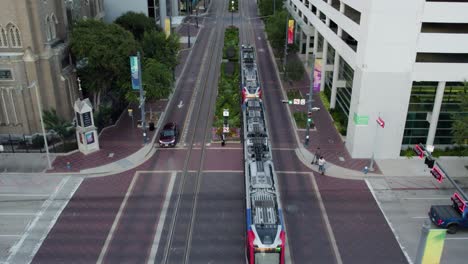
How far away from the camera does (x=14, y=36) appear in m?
41.9

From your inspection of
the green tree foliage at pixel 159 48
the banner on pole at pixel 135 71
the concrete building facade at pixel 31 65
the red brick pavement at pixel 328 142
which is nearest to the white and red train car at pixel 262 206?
the red brick pavement at pixel 328 142

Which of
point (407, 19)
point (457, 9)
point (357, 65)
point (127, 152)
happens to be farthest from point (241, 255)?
point (457, 9)

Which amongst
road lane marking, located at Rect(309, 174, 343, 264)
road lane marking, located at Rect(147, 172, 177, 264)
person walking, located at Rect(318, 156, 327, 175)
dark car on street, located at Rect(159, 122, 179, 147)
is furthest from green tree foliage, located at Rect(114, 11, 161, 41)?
road lane marking, located at Rect(309, 174, 343, 264)

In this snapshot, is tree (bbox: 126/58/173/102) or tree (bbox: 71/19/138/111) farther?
tree (bbox: 126/58/173/102)

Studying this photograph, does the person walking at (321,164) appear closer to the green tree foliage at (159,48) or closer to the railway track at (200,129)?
the railway track at (200,129)

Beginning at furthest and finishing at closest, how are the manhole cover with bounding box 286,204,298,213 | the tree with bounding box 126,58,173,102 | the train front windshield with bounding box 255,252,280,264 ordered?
the tree with bounding box 126,58,173,102
the manhole cover with bounding box 286,204,298,213
the train front windshield with bounding box 255,252,280,264

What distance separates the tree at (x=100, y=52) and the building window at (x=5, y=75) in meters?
6.92

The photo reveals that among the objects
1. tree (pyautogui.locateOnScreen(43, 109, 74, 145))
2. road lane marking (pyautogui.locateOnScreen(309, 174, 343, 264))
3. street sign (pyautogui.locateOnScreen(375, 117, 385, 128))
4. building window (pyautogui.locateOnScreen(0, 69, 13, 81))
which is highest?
building window (pyautogui.locateOnScreen(0, 69, 13, 81))

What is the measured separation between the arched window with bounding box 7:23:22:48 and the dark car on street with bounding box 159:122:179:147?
1707 centimetres

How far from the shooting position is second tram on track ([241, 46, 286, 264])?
77.2 ft

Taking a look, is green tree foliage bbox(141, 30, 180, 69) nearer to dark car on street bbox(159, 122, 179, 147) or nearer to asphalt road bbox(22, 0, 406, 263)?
dark car on street bbox(159, 122, 179, 147)

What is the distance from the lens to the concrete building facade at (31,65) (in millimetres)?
41594

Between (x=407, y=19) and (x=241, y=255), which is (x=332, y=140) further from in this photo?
(x=241, y=255)

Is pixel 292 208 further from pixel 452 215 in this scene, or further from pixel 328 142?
pixel 328 142
